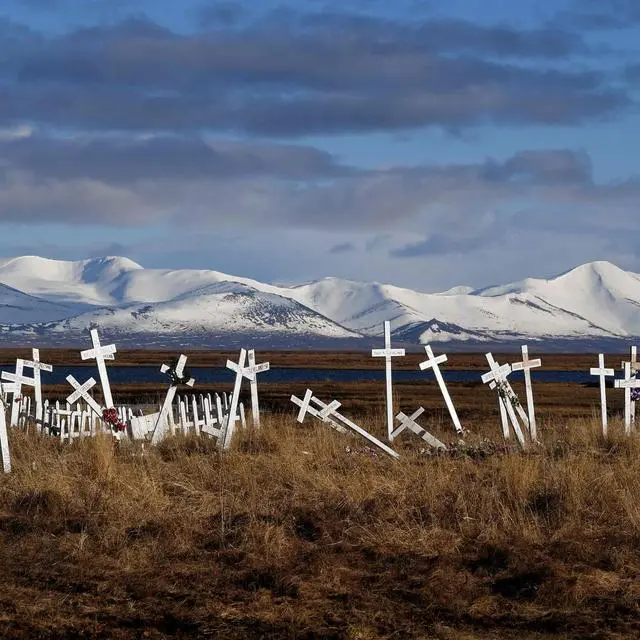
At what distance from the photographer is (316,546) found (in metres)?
10.9

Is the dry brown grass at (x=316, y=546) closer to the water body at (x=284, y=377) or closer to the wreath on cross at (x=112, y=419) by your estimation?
the wreath on cross at (x=112, y=419)

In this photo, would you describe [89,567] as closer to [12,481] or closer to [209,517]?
[209,517]

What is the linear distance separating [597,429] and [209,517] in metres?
9.28

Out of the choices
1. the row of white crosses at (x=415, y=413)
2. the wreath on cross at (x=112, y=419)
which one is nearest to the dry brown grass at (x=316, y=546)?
the wreath on cross at (x=112, y=419)

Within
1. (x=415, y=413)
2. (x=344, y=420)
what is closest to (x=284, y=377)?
(x=415, y=413)

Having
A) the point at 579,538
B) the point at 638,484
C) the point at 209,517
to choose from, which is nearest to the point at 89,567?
the point at 209,517

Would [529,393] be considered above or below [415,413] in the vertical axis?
above

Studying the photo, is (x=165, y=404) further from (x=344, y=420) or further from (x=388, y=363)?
(x=388, y=363)

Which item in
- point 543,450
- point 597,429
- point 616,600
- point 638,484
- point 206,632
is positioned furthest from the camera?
point 597,429

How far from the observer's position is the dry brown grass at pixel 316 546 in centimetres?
868

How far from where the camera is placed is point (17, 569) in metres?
10.1

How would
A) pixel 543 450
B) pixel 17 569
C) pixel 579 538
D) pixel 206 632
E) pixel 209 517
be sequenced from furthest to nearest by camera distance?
1. pixel 543 450
2. pixel 209 517
3. pixel 579 538
4. pixel 17 569
5. pixel 206 632

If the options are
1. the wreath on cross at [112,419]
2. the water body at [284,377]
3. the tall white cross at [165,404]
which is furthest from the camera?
the water body at [284,377]

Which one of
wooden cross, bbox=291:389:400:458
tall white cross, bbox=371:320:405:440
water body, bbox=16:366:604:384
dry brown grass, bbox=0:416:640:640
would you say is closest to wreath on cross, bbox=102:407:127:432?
dry brown grass, bbox=0:416:640:640
